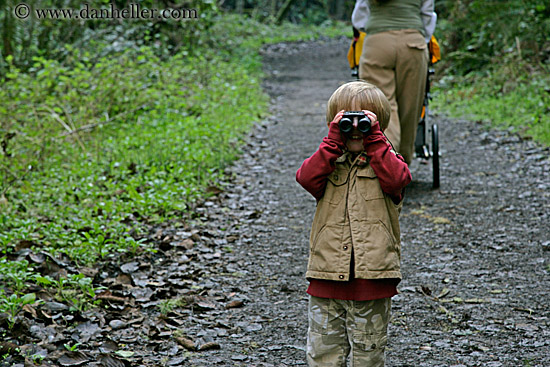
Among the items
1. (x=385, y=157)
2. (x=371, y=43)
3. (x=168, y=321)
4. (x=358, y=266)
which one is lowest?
(x=168, y=321)

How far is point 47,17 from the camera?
11453 millimetres

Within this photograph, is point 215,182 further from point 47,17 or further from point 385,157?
point 47,17

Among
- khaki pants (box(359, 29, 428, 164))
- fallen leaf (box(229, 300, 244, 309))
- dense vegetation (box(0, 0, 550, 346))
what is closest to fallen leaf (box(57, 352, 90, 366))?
dense vegetation (box(0, 0, 550, 346))

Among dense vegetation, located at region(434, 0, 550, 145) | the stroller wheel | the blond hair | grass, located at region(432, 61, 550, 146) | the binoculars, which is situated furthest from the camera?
dense vegetation, located at region(434, 0, 550, 145)

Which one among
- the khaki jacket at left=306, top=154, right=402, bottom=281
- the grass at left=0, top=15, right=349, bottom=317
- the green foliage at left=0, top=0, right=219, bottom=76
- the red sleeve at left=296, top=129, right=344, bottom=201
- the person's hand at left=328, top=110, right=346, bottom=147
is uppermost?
the green foliage at left=0, top=0, right=219, bottom=76

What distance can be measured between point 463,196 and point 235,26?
19.1 meters

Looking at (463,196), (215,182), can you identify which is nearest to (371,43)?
(463,196)

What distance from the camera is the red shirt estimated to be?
109 inches

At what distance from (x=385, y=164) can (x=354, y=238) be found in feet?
1.22

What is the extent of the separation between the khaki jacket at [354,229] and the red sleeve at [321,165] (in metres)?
0.06

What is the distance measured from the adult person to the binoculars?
3.20 meters

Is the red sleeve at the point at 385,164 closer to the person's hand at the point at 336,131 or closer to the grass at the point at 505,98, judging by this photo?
the person's hand at the point at 336,131

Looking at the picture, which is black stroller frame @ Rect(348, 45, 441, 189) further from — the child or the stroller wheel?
the child

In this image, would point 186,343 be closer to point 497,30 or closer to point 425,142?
point 425,142
